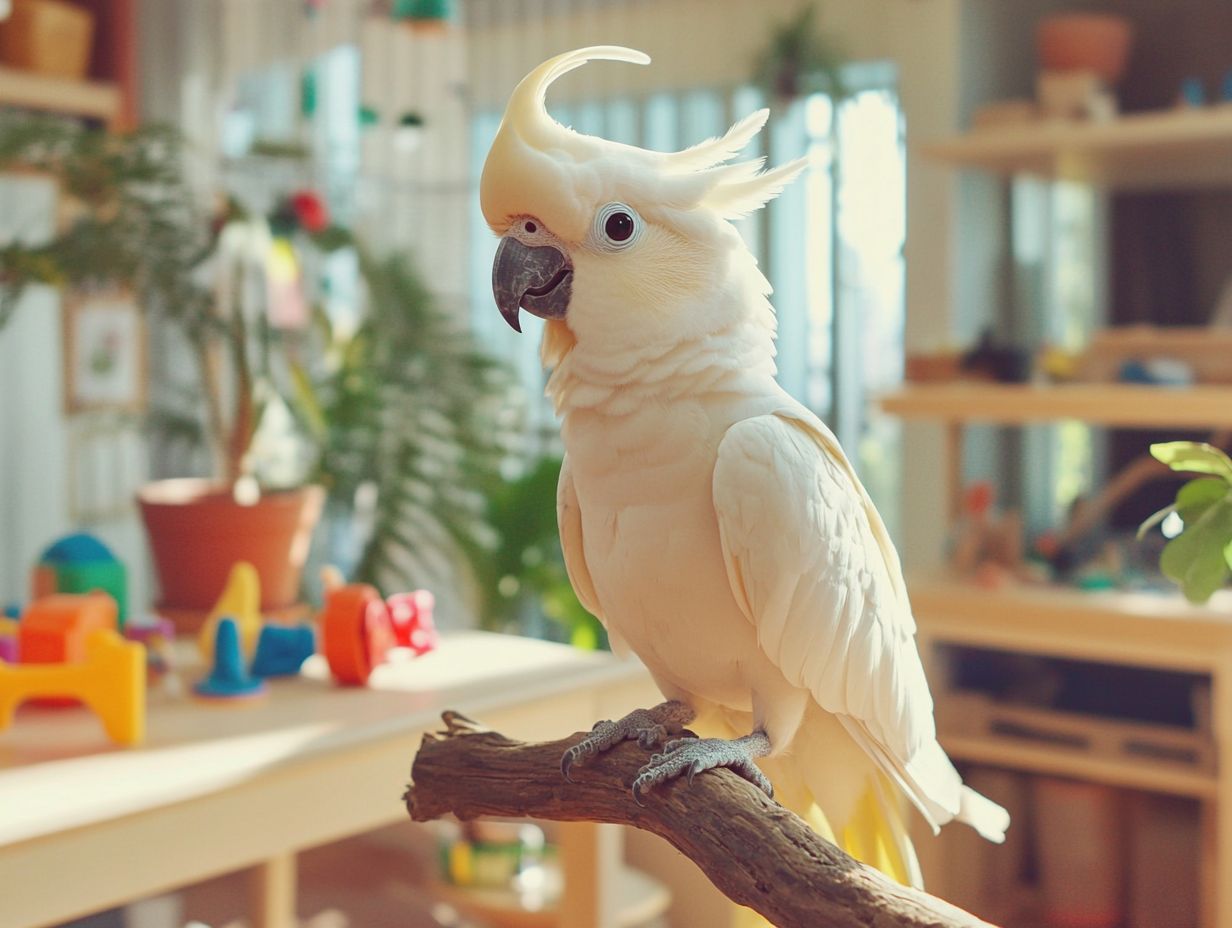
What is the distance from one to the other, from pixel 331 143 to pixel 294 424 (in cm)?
89

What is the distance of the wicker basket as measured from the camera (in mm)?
2967

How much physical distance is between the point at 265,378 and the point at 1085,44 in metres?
1.67

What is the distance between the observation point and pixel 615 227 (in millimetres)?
811

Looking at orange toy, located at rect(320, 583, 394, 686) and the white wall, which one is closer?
orange toy, located at rect(320, 583, 394, 686)

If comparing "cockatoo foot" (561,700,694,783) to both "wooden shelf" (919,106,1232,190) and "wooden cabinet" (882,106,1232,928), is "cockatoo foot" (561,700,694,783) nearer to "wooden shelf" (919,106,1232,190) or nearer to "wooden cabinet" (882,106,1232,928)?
"wooden cabinet" (882,106,1232,928)

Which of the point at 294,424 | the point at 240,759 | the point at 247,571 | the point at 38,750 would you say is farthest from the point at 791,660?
the point at 294,424

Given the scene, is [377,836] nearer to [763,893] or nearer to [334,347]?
[334,347]

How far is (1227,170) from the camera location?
236cm

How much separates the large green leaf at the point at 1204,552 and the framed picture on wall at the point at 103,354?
2.80 metres

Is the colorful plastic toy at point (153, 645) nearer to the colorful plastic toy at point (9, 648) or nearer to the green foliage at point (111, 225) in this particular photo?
the colorful plastic toy at point (9, 648)

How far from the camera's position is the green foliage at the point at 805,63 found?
2.72 metres

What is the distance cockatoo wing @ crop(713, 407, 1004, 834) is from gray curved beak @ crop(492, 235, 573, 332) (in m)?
0.16

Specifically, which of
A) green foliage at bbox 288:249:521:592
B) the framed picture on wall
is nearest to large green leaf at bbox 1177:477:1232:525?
green foliage at bbox 288:249:521:592

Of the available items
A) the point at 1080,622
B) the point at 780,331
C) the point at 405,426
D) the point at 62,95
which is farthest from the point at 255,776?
the point at 62,95
